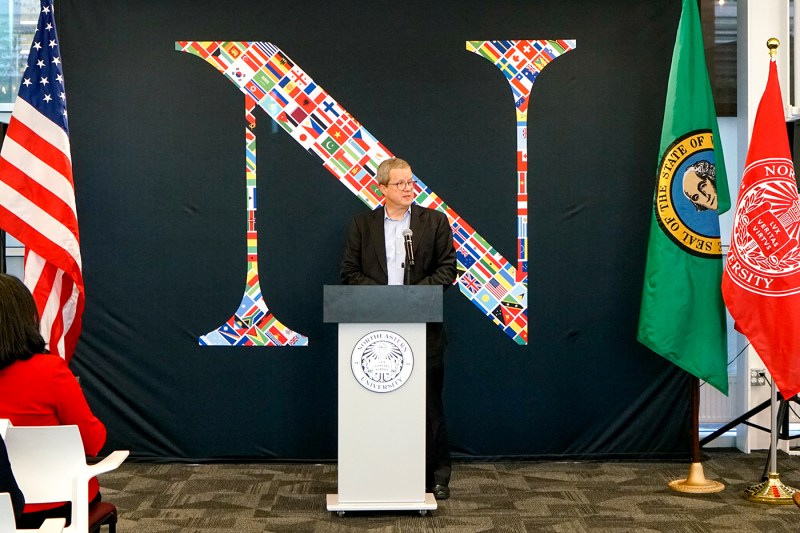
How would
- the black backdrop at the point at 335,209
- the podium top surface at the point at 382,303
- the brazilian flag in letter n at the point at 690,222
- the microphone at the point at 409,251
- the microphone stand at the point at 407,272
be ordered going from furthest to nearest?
1. the black backdrop at the point at 335,209
2. the brazilian flag in letter n at the point at 690,222
3. the microphone stand at the point at 407,272
4. the microphone at the point at 409,251
5. the podium top surface at the point at 382,303

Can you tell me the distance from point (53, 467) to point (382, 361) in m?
2.04

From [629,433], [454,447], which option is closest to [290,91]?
[454,447]

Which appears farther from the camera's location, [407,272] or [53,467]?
[407,272]

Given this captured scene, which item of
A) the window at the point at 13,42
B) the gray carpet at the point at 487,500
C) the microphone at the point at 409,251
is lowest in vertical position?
the gray carpet at the point at 487,500

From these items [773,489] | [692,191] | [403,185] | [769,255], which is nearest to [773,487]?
[773,489]

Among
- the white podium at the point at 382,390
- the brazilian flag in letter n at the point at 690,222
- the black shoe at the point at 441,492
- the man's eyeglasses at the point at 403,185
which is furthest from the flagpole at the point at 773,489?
the man's eyeglasses at the point at 403,185

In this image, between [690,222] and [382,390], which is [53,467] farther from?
[690,222]

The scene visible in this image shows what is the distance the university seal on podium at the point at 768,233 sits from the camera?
4910 millimetres

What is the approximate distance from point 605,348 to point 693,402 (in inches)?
31.5

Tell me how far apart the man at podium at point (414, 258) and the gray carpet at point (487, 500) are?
0.98ft

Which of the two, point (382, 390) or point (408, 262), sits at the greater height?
point (408, 262)

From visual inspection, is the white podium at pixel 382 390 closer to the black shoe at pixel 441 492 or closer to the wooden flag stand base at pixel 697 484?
the black shoe at pixel 441 492

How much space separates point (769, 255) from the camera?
494 cm

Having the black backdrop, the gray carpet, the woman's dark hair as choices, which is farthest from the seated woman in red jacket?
the black backdrop
